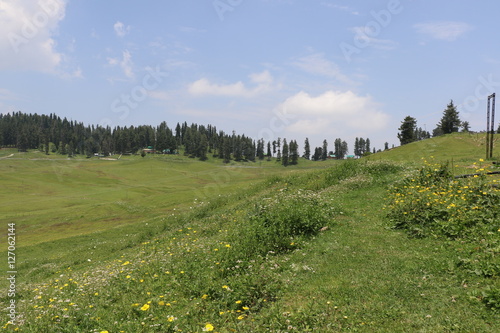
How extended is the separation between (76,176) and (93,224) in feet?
270

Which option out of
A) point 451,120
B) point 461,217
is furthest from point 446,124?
point 461,217

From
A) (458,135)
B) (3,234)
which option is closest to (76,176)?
(3,234)

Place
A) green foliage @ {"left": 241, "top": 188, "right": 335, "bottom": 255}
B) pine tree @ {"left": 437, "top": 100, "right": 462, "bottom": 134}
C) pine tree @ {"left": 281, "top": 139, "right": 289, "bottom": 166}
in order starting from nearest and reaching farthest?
1. green foliage @ {"left": 241, "top": 188, "right": 335, "bottom": 255}
2. pine tree @ {"left": 437, "top": 100, "right": 462, "bottom": 134}
3. pine tree @ {"left": 281, "top": 139, "right": 289, "bottom": 166}

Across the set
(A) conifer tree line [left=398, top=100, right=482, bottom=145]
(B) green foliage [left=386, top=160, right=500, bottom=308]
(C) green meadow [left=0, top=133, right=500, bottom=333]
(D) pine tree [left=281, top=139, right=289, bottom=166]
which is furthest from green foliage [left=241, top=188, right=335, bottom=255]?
(D) pine tree [left=281, top=139, right=289, bottom=166]

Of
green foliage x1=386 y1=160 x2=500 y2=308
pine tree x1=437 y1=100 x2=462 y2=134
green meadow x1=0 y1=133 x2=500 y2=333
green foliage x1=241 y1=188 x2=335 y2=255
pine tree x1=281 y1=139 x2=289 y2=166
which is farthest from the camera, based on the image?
pine tree x1=281 y1=139 x2=289 y2=166

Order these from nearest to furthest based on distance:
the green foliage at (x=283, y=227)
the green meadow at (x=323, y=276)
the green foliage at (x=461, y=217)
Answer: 1. the green meadow at (x=323, y=276)
2. the green foliage at (x=461, y=217)
3. the green foliage at (x=283, y=227)

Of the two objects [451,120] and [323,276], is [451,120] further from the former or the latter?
[323,276]

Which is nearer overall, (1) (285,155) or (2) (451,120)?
(2) (451,120)

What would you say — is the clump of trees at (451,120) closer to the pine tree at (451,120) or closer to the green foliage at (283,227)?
the pine tree at (451,120)

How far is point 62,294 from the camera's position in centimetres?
982

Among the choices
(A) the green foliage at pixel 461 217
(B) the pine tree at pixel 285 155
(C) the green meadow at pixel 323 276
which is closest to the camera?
Answer: (C) the green meadow at pixel 323 276

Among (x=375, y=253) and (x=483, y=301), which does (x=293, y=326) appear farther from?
(x=375, y=253)

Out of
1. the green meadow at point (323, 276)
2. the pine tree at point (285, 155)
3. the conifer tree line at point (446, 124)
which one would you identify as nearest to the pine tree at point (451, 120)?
the conifer tree line at point (446, 124)

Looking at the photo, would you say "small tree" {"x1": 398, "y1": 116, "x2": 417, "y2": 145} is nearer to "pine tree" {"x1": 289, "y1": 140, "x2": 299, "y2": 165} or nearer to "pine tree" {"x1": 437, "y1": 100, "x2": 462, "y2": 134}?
"pine tree" {"x1": 437, "y1": 100, "x2": 462, "y2": 134}
